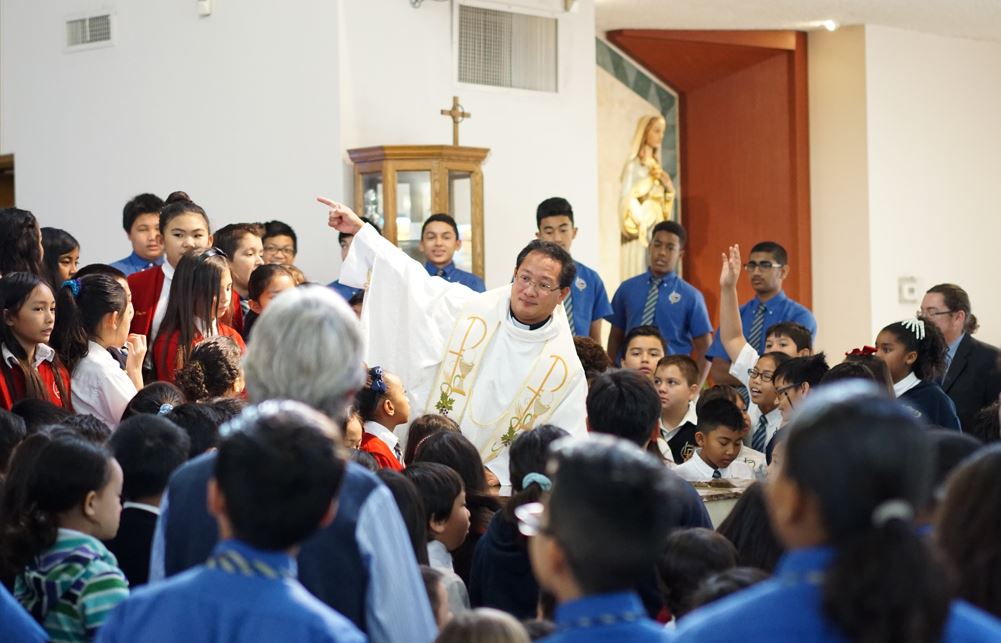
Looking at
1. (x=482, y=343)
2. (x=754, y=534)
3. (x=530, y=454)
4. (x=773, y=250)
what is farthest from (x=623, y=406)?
(x=773, y=250)

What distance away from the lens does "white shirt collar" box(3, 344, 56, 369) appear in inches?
185

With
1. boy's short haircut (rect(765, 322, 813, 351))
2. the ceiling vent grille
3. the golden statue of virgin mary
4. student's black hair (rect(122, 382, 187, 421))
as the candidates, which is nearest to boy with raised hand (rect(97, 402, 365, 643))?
student's black hair (rect(122, 382, 187, 421))

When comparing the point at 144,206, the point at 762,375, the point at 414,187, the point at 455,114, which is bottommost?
the point at 762,375

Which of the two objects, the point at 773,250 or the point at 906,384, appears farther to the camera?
the point at 773,250

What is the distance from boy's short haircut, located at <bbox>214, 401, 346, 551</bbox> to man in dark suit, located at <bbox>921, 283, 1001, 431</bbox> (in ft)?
17.0

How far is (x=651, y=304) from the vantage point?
8.26 meters

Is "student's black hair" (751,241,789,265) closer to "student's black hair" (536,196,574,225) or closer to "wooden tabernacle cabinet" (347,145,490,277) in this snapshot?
"student's black hair" (536,196,574,225)

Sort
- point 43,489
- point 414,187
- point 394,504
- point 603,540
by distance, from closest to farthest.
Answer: point 603,540 < point 394,504 < point 43,489 < point 414,187

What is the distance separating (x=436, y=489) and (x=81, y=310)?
1.98 m

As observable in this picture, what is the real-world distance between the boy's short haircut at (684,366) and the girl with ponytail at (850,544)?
14.3ft

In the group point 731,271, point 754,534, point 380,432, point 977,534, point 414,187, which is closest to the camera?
point 977,534

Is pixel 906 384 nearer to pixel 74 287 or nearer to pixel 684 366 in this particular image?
pixel 684 366

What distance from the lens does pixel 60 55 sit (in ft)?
28.9

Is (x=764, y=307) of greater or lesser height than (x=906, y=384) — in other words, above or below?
above
